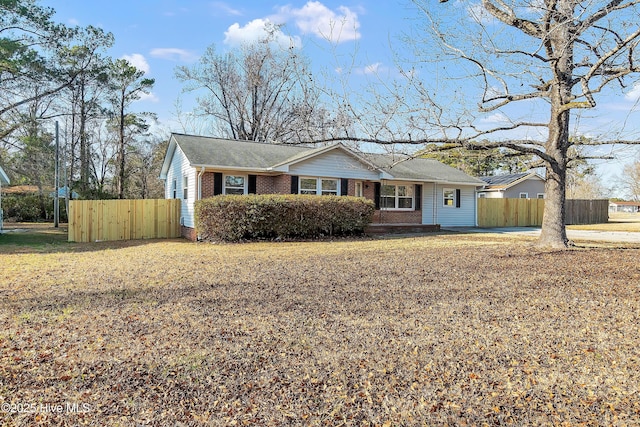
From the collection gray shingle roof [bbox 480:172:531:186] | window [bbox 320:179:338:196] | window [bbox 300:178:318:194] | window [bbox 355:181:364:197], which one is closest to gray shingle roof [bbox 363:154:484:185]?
window [bbox 355:181:364:197]

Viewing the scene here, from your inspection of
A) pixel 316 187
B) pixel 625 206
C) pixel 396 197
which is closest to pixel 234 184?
pixel 316 187

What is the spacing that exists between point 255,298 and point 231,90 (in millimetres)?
27153

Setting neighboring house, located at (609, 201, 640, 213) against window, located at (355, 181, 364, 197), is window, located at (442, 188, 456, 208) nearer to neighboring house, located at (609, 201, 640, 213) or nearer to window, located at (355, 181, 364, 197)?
window, located at (355, 181, 364, 197)

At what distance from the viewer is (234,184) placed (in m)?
15.1

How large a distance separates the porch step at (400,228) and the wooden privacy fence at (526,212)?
6235mm

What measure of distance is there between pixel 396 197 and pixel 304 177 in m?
5.36

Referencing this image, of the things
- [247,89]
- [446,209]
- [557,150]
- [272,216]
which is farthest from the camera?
[247,89]

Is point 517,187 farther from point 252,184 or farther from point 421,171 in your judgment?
point 252,184

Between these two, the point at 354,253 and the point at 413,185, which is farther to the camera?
the point at 413,185

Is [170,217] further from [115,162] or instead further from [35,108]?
[115,162]

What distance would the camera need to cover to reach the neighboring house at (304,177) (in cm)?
1454

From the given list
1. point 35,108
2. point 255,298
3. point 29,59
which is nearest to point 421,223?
point 255,298

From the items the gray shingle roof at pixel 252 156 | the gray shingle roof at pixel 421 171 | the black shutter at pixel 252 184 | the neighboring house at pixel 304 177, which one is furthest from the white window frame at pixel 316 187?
the gray shingle roof at pixel 421 171

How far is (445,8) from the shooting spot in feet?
27.3
